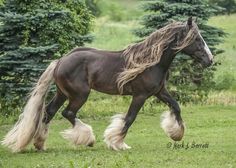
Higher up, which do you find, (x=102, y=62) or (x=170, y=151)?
(x=102, y=62)

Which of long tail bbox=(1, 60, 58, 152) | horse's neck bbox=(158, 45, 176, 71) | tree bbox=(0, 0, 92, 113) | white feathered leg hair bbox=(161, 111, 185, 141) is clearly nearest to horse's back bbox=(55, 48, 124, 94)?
long tail bbox=(1, 60, 58, 152)

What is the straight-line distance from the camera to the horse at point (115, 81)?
453 inches

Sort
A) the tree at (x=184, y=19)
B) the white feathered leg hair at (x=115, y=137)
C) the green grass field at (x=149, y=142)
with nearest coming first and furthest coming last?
the green grass field at (x=149, y=142), the white feathered leg hair at (x=115, y=137), the tree at (x=184, y=19)

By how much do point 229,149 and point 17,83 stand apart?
8.17 metres

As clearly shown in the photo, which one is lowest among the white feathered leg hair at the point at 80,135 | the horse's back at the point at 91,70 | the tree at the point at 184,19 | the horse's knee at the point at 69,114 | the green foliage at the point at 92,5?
the green foliage at the point at 92,5

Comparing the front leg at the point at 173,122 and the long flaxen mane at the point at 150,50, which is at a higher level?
the long flaxen mane at the point at 150,50

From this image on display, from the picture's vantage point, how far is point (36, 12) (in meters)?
17.9

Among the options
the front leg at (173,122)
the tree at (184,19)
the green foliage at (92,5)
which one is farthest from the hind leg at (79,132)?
the green foliage at (92,5)

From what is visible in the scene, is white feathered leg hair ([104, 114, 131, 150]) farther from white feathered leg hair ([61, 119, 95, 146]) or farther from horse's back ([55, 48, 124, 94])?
horse's back ([55, 48, 124, 94])

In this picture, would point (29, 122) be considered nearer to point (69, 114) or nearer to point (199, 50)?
point (69, 114)

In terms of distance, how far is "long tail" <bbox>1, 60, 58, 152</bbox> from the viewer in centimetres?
1154

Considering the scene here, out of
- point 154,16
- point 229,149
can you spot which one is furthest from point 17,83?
point 229,149

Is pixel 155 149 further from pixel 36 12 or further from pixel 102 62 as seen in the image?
pixel 36 12

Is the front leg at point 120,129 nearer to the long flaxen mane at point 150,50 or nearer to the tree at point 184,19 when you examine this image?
the long flaxen mane at point 150,50
